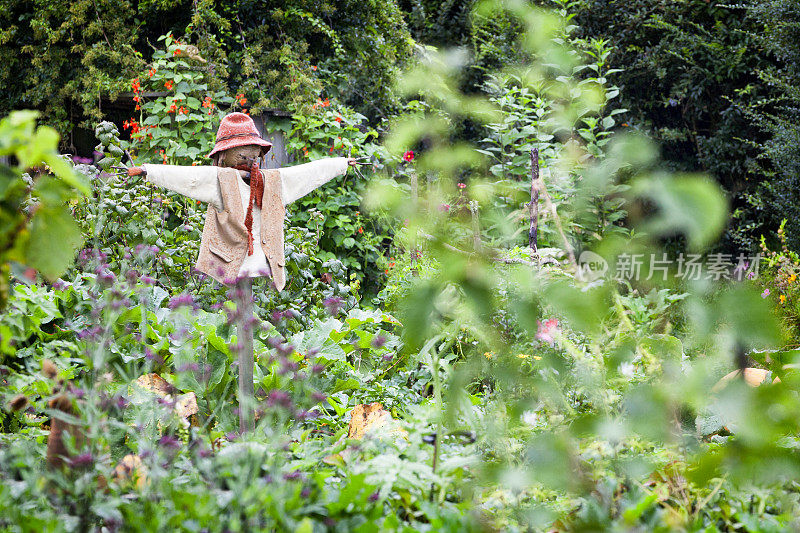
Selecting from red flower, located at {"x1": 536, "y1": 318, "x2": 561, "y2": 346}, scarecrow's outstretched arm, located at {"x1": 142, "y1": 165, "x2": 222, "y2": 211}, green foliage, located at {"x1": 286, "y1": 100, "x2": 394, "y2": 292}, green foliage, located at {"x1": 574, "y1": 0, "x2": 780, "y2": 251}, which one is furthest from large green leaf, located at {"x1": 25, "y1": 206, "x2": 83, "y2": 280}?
green foliage, located at {"x1": 574, "y1": 0, "x2": 780, "y2": 251}

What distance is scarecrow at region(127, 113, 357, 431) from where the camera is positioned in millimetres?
2730

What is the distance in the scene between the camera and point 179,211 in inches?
179

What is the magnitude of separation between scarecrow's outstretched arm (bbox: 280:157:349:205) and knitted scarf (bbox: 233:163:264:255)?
0.12 m

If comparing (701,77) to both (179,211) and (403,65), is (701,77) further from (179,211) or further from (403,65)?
(179,211)

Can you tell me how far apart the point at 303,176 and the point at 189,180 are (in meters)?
0.50

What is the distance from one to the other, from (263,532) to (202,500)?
139 mm

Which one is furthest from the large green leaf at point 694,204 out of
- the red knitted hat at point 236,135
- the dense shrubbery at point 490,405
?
the red knitted hat at point 236,135

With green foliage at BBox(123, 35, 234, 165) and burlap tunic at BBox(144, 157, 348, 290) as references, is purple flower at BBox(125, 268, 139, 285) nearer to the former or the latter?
burlap tunic at BBox(144, 157, 348, 290)

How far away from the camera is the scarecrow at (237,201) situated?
2730 millimetres

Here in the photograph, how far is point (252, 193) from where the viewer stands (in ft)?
9.26

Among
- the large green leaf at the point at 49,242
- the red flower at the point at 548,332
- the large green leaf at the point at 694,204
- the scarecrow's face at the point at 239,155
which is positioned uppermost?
the large green leaf at the point at 694,204

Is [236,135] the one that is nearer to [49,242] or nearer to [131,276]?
[131,276]

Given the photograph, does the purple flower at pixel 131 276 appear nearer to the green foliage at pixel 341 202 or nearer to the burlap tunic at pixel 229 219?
the burlap tunic at pixel 229 219

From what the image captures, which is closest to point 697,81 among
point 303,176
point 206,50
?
point 206,50
